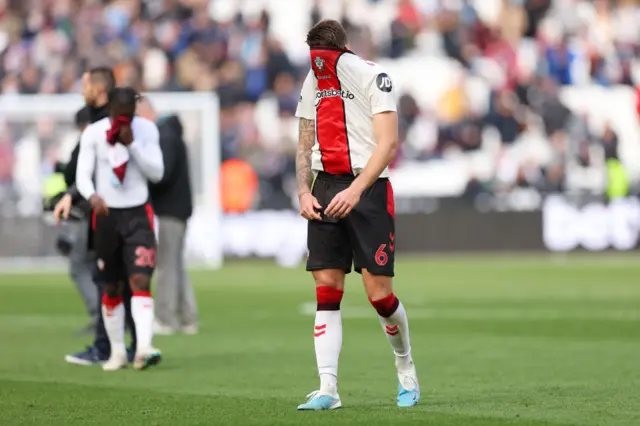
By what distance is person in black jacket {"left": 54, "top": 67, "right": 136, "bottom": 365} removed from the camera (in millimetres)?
11320

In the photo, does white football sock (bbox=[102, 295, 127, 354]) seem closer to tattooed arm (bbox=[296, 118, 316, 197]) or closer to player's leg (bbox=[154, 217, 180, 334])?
tattooed arm (bbox=[296, 118, 316, 197])

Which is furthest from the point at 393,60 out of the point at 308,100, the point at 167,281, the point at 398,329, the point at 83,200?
the point at 398,329

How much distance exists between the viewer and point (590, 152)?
31.1m

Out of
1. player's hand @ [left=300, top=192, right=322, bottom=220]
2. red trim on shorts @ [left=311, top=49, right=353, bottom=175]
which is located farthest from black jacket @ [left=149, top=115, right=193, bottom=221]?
player's hand @ [left=300, top=192, right=322, bottom=220]

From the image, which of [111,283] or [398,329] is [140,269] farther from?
[398,329]

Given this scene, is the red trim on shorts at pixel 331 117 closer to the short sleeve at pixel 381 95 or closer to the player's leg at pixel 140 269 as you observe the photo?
the short sleeve at pixel 381 95

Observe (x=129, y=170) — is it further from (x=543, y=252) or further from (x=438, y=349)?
(x=543, y=252)

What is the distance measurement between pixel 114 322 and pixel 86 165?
1268mm

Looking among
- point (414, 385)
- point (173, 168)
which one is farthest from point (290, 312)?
point (414, 385)

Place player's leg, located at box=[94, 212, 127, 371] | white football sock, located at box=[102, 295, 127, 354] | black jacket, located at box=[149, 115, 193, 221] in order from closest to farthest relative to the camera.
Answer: player's leg, located at box=[94, 212, 127, 371] → white football sock, located at box=[102, 295, 127, 354] → black jacket, located at box=[149, 115, 193, 221]

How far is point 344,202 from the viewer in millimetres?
7711

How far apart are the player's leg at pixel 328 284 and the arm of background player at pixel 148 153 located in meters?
3.13

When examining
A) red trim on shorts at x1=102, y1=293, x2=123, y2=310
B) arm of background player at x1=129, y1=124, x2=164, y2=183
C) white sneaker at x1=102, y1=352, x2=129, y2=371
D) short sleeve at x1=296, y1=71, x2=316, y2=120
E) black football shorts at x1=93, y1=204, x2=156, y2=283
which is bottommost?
white sneaker at x1=102, y1=352, x2=129, y2=371

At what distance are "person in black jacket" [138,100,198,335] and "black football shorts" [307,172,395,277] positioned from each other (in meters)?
6.86
